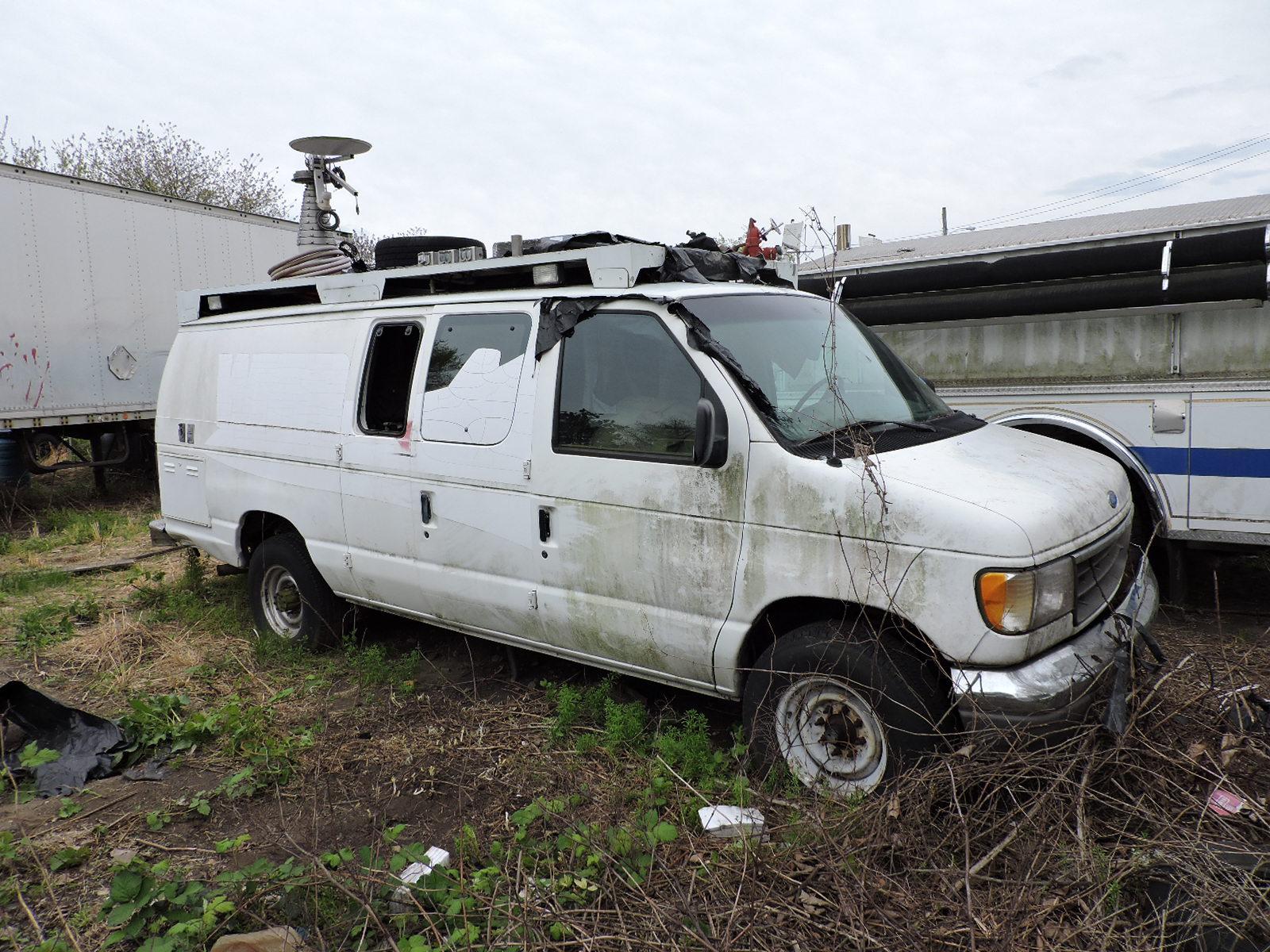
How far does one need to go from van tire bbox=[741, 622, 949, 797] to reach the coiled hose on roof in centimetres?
381

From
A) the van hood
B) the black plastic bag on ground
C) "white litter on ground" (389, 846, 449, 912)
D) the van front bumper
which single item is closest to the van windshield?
the van hood

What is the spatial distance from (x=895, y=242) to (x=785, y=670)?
16.5 ft

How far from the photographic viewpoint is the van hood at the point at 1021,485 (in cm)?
312

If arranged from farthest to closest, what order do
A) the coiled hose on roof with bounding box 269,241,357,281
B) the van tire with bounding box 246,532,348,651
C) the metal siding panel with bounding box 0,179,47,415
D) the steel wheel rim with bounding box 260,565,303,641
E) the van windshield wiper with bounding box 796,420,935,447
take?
1. the metal siding panel with bounding box 0,179,47,415
2. the coiled hose on roof with bounding box 269,241,357,281
3. the steel wheel rim with bounding box 260,565,303,641
4. the van tire with bounding box 246,532,348,651
5. the van windshield wiper with bounding box 796,420,935,447

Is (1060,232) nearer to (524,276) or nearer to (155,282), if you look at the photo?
(524,276)

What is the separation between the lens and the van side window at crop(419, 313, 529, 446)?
4320mm

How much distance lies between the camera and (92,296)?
36.1 feet

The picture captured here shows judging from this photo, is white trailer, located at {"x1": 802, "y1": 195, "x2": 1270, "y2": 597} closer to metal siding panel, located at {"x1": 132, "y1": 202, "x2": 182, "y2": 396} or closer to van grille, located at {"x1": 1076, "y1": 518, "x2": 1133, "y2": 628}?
van grille, located at {"x1": 1076, "y1": 518, "x2": 1133, "y2": 628}

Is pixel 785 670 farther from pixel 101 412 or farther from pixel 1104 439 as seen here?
pixel 101 412

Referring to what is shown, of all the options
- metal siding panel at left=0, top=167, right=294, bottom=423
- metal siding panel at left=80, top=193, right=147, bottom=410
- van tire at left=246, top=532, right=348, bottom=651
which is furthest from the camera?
metal siding panel at left=80, top=193, right=147, bottom=410

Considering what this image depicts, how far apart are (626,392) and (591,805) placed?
171 cm

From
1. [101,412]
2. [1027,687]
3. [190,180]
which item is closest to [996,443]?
[1027,687]

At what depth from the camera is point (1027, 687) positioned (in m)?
3.09

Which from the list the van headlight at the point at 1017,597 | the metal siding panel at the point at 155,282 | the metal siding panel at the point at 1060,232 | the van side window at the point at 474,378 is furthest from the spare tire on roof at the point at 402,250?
the metal siding panel at the point at 155,282
